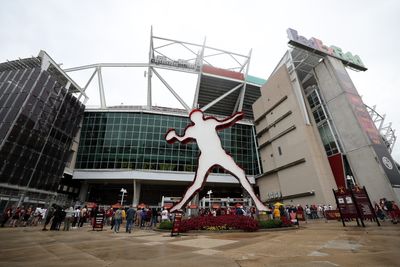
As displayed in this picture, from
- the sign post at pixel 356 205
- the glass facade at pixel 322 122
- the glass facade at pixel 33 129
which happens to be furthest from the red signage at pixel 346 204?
the glass facade at pixel 33 129

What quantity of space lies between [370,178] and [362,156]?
Result: 3050 mm

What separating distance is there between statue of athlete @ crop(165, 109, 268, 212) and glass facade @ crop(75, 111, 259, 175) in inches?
993

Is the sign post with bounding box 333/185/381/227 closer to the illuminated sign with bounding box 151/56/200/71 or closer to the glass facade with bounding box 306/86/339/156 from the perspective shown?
the glass facade with bounding box 306/86/339/156

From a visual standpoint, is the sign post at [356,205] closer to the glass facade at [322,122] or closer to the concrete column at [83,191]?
the glass facade at [322,122]

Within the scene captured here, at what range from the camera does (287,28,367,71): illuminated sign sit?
38.0 m

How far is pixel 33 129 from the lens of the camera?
106 feet

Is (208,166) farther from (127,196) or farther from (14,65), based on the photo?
(14,65)

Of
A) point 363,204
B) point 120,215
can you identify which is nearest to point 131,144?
point 120,215

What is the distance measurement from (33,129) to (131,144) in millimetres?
15149

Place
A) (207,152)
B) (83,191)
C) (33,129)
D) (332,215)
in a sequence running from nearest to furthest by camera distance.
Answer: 1. (207,152)
2. (332,215)
3. (33,129)
4. (83,191)

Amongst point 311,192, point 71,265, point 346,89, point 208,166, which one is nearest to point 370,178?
point 311,192

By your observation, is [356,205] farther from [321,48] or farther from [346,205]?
[321,48]

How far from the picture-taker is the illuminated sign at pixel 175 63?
48750 mm

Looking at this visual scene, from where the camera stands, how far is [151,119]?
44531 millimetres
